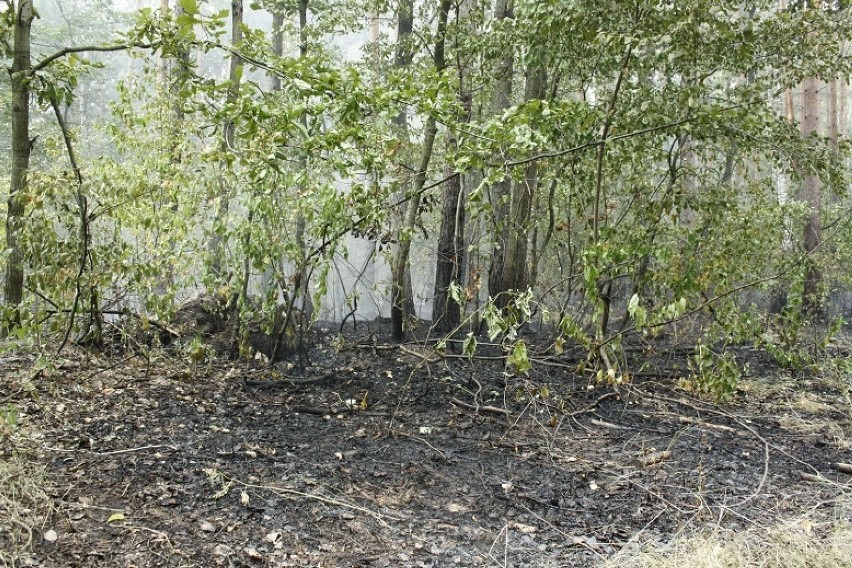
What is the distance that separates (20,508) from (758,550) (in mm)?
3280

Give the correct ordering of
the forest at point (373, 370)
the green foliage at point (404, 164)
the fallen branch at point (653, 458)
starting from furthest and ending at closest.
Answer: the fallen branch at point (653, 458) < the green foliage at point (404, 164) < the forest at point (373, 370)

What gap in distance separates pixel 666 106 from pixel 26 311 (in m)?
5.05

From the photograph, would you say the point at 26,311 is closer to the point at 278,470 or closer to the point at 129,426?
the point at 129,426

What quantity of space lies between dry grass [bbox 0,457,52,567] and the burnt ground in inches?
1.9

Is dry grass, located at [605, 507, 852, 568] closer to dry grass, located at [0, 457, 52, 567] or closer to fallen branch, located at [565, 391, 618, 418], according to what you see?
fallen branch, located at [565, 391, 618, 418]

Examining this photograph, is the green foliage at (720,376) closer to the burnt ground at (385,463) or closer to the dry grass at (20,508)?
the burnt ground at (385,463)

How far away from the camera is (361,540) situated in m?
3.29

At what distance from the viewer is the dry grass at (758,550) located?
2928 millimetres

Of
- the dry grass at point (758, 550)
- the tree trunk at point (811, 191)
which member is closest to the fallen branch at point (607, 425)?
the dry grass at point (758, 550)

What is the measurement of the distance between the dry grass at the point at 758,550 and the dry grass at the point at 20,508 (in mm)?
2470

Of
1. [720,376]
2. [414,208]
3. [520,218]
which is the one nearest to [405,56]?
[520,218]

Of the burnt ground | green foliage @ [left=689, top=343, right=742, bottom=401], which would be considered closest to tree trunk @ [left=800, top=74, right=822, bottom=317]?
the burnt ground

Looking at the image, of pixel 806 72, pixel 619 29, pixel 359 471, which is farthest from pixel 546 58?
pixel 359 471

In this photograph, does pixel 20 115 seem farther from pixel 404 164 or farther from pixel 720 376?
pixel 720 376
